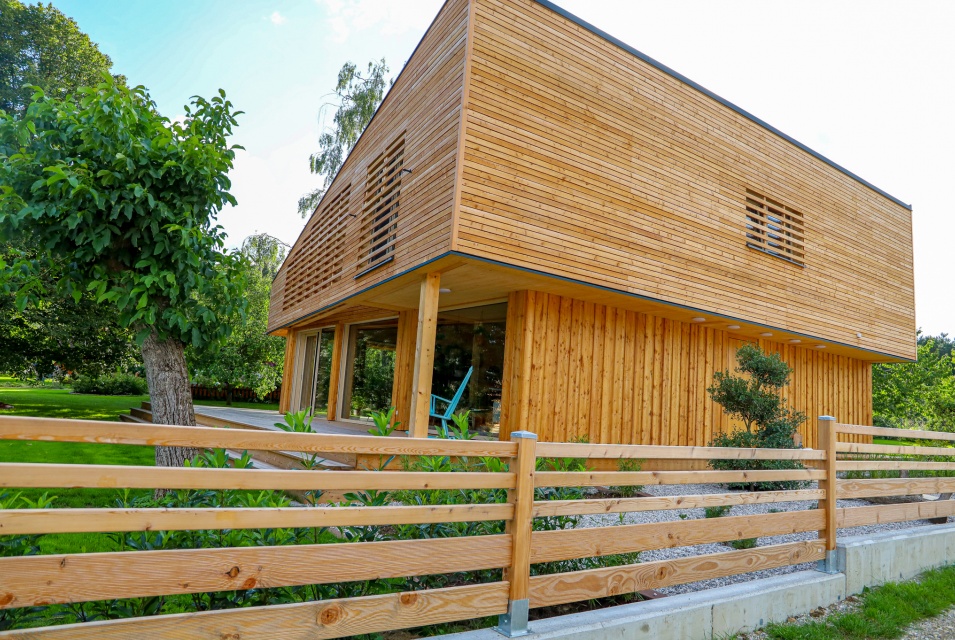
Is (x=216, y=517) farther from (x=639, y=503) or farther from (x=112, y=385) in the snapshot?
(x=112, y=385)

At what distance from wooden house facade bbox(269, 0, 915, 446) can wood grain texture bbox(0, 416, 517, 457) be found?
→ 12.1 ft

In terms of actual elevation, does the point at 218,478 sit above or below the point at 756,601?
above

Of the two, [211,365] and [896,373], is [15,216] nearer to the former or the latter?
[211,365]

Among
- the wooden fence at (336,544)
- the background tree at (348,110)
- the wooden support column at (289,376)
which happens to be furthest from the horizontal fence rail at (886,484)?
the background tree at (348,110)

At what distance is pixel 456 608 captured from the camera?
2.41 meters

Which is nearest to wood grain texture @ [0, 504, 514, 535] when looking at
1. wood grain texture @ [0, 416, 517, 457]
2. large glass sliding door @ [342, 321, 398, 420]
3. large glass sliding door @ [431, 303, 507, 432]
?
wood grain texture @ [0, 416, 517, 457]

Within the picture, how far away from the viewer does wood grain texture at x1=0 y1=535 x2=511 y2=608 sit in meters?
1.61

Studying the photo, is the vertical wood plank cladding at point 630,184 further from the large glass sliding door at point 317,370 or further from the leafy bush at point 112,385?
the leafy bush at point 112,385

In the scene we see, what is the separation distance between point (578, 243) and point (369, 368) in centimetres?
625

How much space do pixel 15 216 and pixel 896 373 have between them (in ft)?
101

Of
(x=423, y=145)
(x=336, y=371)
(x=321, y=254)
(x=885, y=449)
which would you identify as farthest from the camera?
(x=336, y=371)

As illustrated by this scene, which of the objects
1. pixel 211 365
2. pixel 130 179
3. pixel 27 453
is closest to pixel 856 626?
pixel 130 179

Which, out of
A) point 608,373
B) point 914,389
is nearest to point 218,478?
point 608,373

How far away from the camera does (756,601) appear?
3.43 meters
